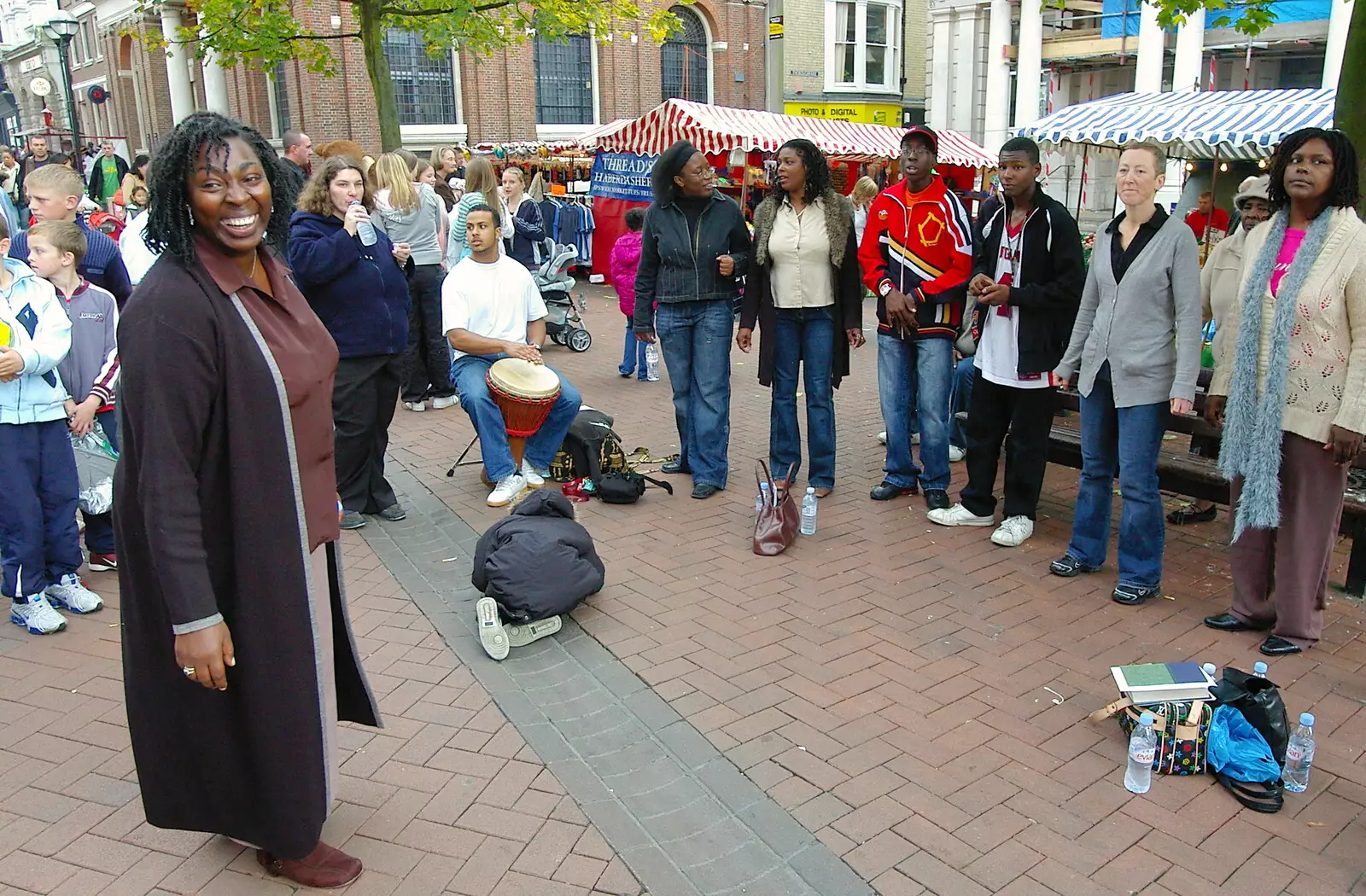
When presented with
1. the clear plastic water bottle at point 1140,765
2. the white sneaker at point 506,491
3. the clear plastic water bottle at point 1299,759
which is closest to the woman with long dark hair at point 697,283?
the white sneaker at point 506,491

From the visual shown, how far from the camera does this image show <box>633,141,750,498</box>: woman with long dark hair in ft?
20.9

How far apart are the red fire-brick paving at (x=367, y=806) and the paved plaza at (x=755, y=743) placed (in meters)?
0.01

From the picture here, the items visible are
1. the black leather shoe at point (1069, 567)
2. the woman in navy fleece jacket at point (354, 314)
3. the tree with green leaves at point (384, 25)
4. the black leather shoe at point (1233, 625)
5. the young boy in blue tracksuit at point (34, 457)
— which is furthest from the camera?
the tree with green leaves at point (384, 25)

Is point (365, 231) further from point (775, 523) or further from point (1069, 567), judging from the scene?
point (1069, 567)

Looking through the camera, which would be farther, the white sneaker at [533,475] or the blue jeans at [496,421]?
the white sneaker at [533,475]

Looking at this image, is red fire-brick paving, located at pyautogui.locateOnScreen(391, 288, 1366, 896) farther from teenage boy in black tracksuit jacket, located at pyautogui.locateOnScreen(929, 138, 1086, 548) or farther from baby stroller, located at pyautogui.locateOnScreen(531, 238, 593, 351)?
baby stroller, located at pyautogui.locateOnScreen(531, 238, 593, 351)

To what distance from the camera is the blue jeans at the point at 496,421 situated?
639 centimetres

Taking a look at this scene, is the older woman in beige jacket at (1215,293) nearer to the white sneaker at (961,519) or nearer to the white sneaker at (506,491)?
the white sneaker at (961,519)

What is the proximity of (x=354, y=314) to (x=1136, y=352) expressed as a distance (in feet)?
13.4

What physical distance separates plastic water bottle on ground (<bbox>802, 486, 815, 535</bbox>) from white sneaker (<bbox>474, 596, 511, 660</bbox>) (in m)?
1.98

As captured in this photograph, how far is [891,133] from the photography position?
18359mm

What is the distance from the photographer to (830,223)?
6145mm

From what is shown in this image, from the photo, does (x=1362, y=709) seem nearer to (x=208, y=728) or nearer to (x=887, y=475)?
(x=887, y=475)

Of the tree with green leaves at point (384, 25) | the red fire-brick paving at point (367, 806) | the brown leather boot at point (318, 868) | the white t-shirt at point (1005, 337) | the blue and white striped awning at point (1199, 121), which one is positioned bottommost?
the red fire-brick paving at point (367, 806)
